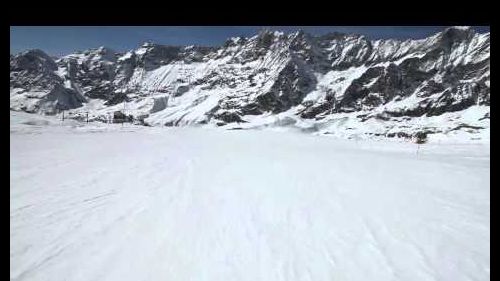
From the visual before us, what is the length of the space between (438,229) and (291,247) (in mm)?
3191

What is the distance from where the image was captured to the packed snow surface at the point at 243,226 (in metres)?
5.84

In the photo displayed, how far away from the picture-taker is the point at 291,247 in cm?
671

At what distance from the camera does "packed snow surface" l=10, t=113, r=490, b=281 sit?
19.2 feet

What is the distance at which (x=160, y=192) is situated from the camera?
35.6ft

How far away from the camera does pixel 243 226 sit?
7.84 metres

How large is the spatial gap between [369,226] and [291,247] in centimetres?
209

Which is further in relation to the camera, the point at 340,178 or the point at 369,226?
the point at 340,178
